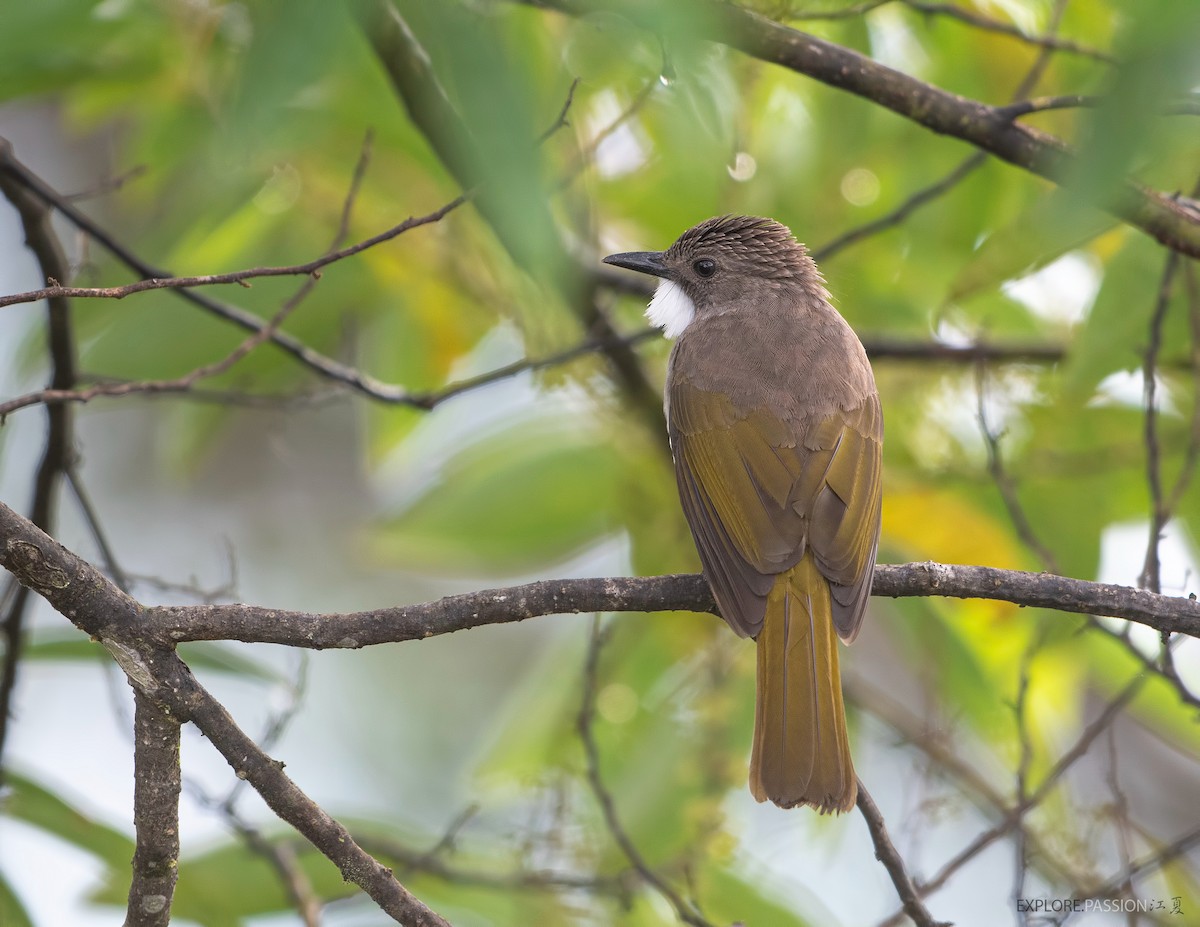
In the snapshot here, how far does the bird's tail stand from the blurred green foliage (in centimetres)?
62

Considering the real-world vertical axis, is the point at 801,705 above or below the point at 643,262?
below

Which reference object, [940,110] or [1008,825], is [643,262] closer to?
[940,110]

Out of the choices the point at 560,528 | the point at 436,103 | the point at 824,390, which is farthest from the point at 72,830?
the point at 824,390

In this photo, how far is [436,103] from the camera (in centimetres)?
322

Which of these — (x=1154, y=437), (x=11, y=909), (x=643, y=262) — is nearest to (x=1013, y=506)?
(x=1154, y=437)

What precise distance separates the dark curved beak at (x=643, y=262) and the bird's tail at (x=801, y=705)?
1.39 meters

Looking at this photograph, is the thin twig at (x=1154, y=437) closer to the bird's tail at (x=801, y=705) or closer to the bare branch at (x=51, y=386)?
the bird's tail at (x=801, y=705)

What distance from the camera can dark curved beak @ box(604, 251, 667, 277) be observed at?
13.9 feet

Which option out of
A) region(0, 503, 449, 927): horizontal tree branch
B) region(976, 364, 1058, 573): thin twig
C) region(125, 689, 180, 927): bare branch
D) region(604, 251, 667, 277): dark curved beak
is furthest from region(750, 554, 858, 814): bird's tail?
region(604, 251, 667, 277): dark curved beak

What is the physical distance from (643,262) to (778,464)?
3.67 feet

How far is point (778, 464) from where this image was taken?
3.47 meters

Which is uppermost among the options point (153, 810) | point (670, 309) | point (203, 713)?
point (670, 309)

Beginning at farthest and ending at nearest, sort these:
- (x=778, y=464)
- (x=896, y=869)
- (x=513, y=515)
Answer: (x=513, y=515) < (x=778, y=464) < (x=896, y=869)

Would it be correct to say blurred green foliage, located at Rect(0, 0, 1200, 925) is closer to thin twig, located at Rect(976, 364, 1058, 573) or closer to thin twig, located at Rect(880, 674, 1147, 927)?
thin twig, located at Rect(976, 364, 1058, 573)
